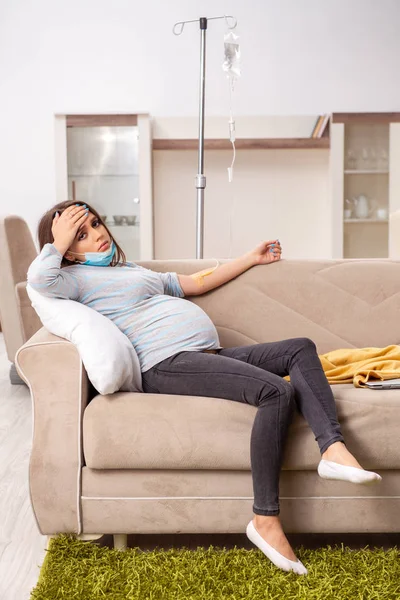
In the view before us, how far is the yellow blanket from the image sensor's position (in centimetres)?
185

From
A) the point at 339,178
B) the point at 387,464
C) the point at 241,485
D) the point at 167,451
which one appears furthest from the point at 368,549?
the point at 339,178

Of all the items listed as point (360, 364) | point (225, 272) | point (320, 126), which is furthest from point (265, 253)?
point (320, 126)

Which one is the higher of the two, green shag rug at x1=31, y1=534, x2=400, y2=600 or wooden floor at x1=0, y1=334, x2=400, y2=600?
green shag rug at x1=31, y1=534, x2=400, y2=600

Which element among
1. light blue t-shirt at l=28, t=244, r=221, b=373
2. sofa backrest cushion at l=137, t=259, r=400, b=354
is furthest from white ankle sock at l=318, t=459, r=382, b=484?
sofa backrest cushion at l=137, t=259, r=400, b=354

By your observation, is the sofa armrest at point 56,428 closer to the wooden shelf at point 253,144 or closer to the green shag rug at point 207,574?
the green shag rug at point 207,574

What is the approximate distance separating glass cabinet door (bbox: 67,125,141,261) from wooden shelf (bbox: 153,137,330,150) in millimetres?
245

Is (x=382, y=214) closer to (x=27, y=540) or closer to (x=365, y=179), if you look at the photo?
(x=365, y=179)

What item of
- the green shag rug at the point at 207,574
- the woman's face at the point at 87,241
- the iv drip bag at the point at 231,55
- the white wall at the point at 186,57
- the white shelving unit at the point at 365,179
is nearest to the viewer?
the green shag rug at the point at 207,574

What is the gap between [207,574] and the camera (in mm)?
1521

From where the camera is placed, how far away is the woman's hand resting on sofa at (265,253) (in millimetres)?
2207

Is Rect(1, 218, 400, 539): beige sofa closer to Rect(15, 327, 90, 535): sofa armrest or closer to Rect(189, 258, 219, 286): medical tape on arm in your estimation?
Rect(15, 327, 90, 535): sofa armrest

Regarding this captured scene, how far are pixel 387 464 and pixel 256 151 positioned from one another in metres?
4.04

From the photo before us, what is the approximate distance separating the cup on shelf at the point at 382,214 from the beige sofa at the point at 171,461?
12.0 ft

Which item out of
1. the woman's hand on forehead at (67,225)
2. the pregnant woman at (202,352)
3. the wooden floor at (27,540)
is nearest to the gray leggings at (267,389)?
the pregnant woman at (202,352)
